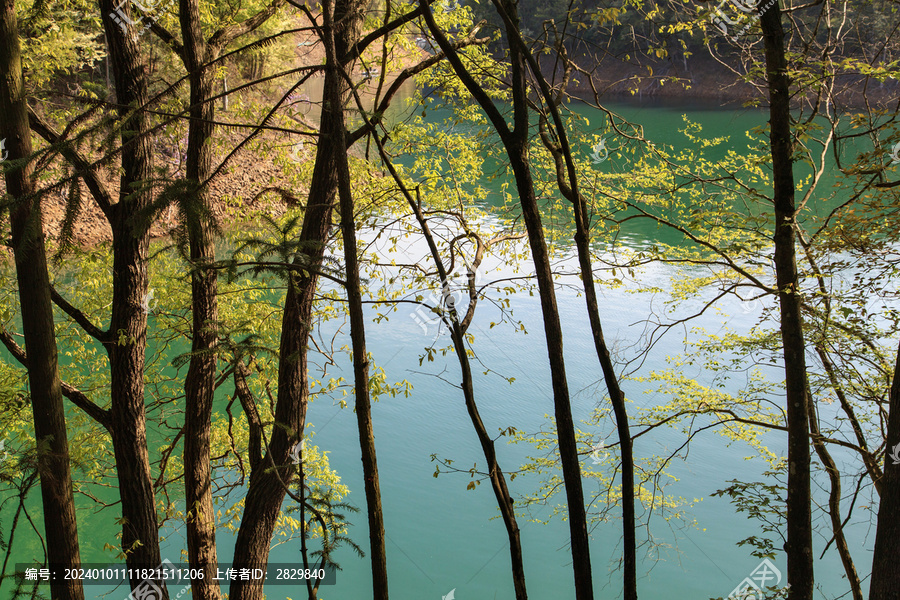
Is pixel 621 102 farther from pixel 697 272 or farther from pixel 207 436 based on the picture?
pixel 207 436

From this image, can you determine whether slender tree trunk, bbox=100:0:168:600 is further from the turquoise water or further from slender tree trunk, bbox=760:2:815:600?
Answer: slender tree trunk, bbox=760:2:815:600

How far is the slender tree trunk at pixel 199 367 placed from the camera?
13.0 ft

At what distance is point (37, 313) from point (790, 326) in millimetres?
3519

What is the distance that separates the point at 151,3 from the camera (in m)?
4.29

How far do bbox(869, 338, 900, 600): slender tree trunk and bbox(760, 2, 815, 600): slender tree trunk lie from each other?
1.46 feet

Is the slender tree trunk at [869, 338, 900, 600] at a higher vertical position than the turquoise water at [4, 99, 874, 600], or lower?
lower

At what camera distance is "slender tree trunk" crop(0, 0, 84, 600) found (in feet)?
8.54

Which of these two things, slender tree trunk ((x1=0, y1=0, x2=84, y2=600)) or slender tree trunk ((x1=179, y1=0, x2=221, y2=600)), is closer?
slender tree trunk ((x1=0, y1=0, x2=84, y2=600))

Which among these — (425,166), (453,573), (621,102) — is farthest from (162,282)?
(621,102)

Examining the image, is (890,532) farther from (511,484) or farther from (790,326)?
(511,484)

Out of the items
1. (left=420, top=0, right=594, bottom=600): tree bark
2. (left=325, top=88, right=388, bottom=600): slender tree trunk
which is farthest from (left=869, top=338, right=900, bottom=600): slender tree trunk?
(left=325, top=88, right=388, bottom=600): slender tree trunk

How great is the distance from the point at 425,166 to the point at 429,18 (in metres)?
4.52

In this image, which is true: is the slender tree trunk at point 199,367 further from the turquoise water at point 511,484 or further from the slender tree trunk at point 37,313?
the turquoise water at point 511,484

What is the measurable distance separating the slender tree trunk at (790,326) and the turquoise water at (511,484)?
2.68 m
